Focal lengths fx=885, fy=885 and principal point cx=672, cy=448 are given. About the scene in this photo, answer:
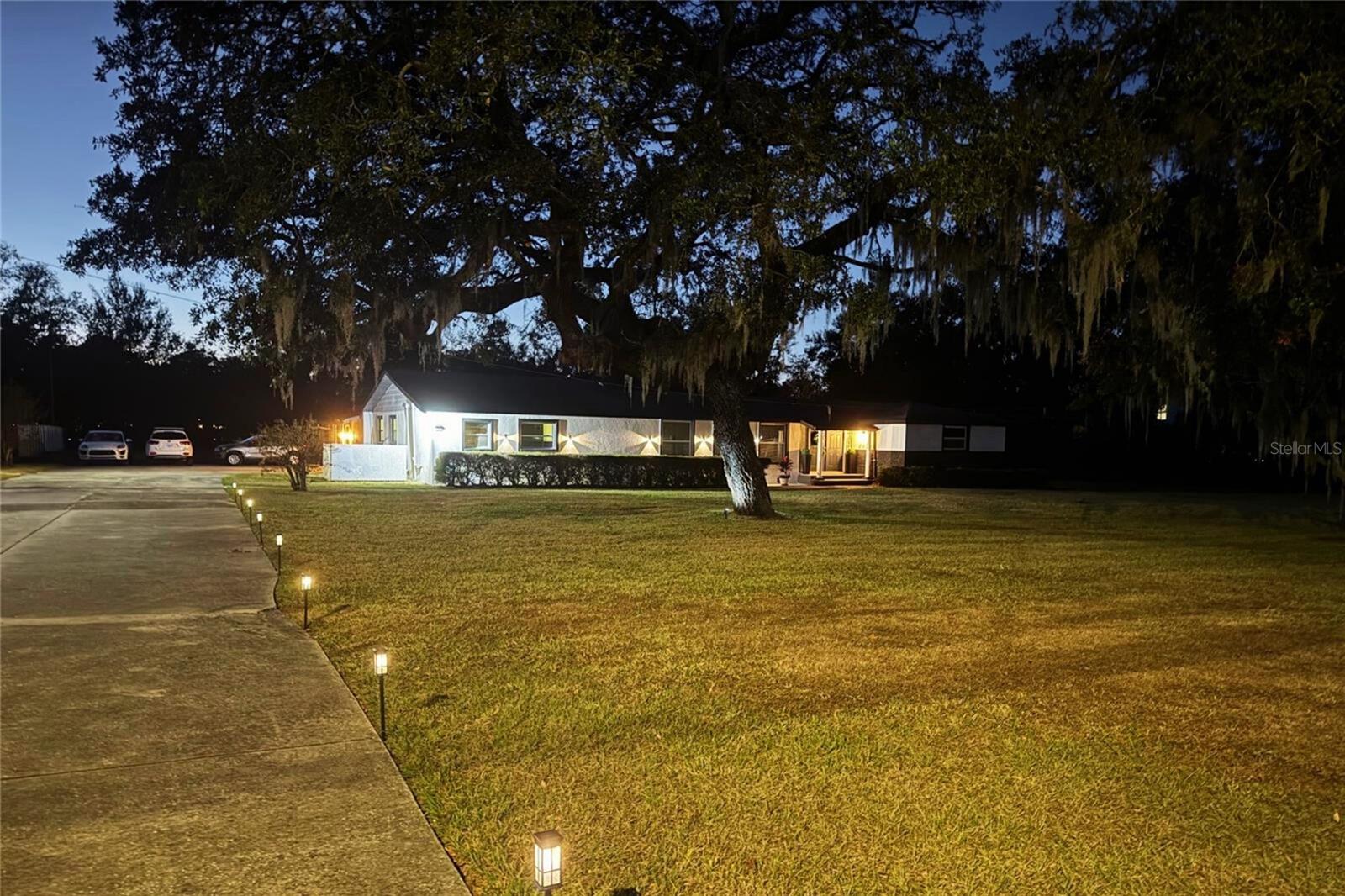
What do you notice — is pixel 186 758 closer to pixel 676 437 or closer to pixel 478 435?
pixel 478 435

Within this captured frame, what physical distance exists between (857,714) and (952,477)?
2719 centimetres

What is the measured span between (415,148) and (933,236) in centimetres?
671

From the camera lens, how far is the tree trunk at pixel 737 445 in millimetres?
16703

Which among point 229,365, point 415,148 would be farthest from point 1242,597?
point 229,365

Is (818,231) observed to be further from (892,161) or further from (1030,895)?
(1030,895)

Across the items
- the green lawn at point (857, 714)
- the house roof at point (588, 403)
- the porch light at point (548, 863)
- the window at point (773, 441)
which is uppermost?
the house roof at point (588, 403)

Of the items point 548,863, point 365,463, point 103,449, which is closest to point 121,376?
point 103,449

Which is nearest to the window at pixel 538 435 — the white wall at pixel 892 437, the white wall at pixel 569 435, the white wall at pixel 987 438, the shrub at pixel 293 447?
the white wall at pixel 569 435

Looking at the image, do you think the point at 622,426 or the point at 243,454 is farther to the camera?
the point at 243,454

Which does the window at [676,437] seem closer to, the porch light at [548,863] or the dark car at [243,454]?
the dark car at [243,454]

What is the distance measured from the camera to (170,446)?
3697 centimetres

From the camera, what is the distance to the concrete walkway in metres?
3.24

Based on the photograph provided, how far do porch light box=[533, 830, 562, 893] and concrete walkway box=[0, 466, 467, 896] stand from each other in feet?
1.72

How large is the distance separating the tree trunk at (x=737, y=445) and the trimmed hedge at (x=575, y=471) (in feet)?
31.5
